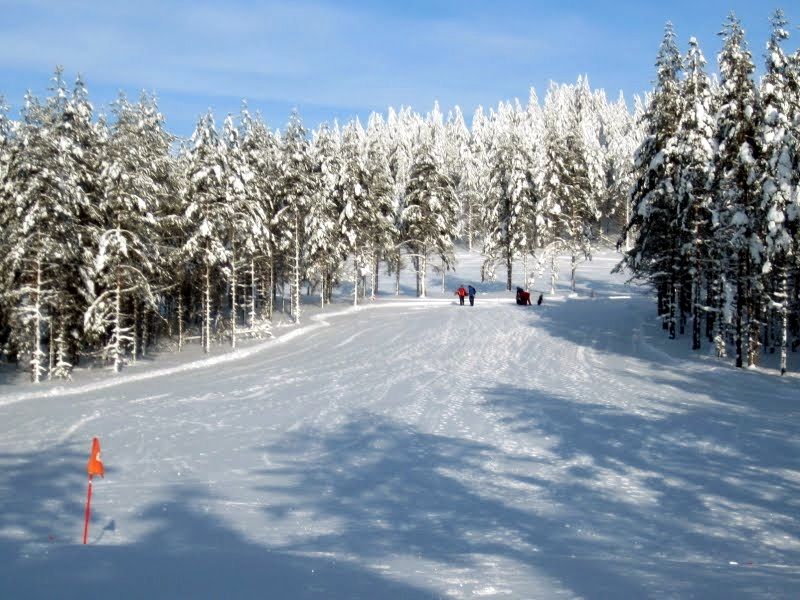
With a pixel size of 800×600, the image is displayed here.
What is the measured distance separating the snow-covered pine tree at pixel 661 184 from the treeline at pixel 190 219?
2110 cm

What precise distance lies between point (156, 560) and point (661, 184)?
1170 inches

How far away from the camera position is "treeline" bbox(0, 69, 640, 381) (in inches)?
1051

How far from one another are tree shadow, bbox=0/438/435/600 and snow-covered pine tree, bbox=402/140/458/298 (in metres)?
44.5

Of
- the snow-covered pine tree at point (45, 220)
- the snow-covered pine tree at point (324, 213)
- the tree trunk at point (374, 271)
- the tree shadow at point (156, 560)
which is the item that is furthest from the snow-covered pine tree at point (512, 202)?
the tree shadow at point (156, 560)

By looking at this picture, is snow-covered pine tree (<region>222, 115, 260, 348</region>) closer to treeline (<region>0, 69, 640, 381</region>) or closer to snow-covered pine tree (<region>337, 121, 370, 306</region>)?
treeline (<region>0, 69, 640, 381</region>)

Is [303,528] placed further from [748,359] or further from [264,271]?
[264,271]

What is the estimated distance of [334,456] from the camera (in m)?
16.0

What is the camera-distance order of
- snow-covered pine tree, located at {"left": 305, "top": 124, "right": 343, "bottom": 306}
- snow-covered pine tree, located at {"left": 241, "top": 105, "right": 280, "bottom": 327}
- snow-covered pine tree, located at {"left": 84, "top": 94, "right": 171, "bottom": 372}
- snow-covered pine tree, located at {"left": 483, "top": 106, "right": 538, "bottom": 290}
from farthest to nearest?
snow-covered pine tree, located at {"left": 483, "top": 106, "right": 538, "bottom": 290} → snow-covered pine tree, located at {"left": 305, "top": 124, "right": 343, "bottom": 306} → snow-covered pine tree, located at {"left": 241, "top": 105, "right": 280, "bottom": 327} → snow-covered pine tree, located at {"left": 84, "top": 94, "right": 171, "bottom": 372}

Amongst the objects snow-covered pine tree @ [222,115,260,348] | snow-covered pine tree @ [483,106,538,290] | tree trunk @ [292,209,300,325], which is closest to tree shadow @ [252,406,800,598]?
snow-covered pine tree @ [222,115,260,348]

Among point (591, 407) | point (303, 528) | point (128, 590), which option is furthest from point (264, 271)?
point (128, 590)

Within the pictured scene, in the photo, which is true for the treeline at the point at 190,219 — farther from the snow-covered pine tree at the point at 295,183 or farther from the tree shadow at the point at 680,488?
the tree shadow at the point at 680,488

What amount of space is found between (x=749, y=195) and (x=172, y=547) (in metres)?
27.0

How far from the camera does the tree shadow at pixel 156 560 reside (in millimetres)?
7305

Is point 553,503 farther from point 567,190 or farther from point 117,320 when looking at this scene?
point 567,190
